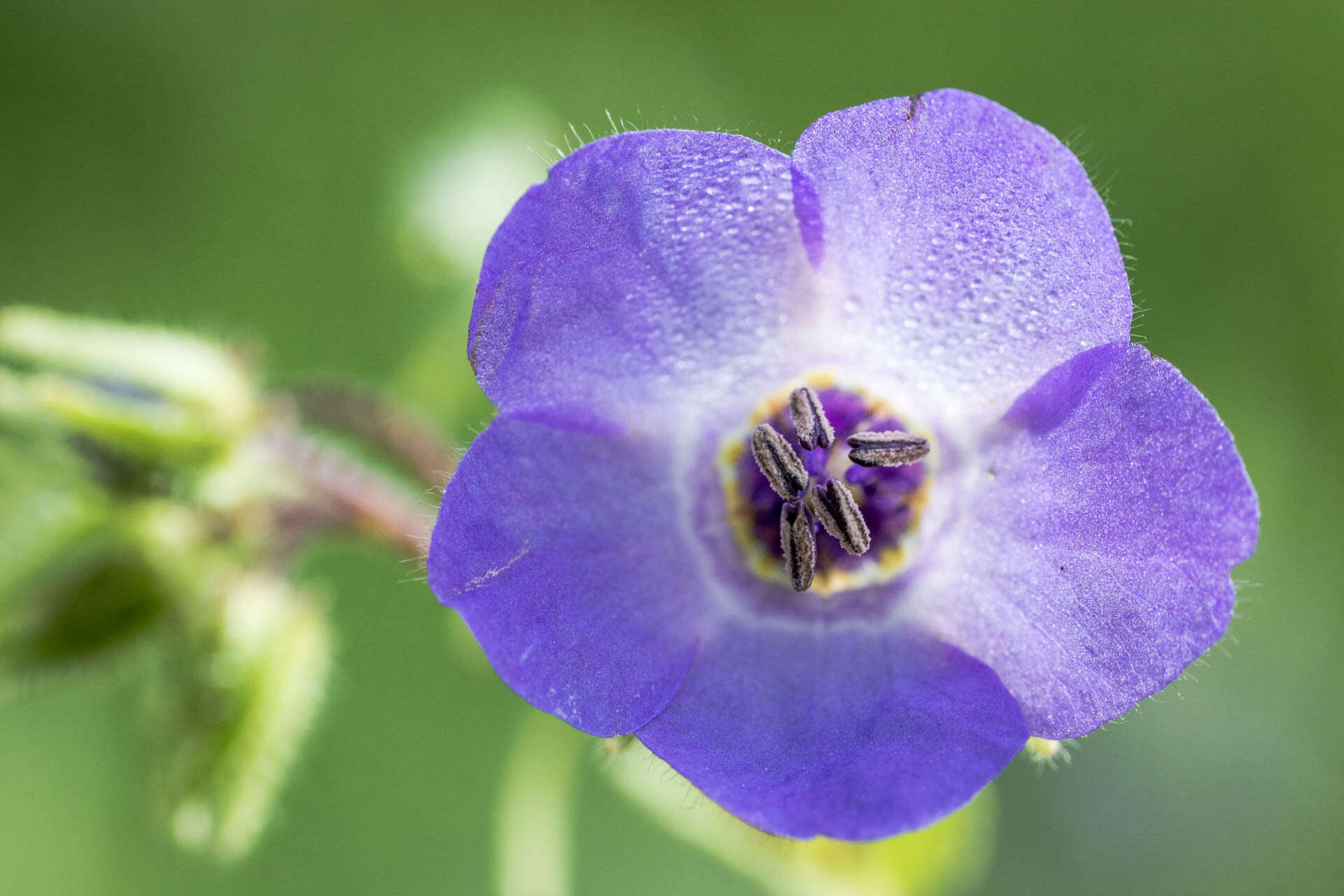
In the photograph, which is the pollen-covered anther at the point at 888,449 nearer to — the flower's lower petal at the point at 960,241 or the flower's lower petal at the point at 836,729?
the flower's lower petal at the point at 960,241

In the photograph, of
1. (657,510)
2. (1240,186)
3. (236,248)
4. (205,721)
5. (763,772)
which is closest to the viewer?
(763,772)

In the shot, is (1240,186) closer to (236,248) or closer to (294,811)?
(236,248)

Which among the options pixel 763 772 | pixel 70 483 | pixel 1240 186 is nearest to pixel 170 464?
pixel 70 483

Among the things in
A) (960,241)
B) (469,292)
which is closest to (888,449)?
(960,241)

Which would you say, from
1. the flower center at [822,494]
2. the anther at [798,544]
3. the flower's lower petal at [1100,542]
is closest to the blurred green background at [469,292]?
the flower center at [822,494]

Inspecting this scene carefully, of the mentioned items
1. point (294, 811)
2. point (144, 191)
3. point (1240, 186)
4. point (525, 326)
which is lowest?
point (294, 811)

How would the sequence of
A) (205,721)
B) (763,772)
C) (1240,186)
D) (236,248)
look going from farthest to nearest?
(236,248) < (1240,186) < (205,721) < (763,772)

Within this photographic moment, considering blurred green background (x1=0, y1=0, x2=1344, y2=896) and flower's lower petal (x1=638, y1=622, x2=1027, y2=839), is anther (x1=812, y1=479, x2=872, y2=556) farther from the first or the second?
blurred green background (x1=0, y1=0, x2=1344, y2=896)

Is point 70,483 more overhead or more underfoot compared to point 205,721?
more overhead
